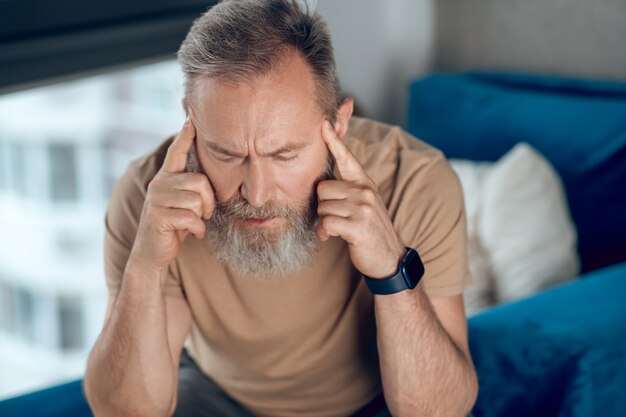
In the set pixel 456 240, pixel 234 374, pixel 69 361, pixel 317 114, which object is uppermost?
pixel 317 114

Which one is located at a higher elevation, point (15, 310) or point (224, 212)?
point (224, 212)

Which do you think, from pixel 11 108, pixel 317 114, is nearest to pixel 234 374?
pixel 317 114

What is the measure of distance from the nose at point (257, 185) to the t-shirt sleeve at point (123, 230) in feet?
0.89

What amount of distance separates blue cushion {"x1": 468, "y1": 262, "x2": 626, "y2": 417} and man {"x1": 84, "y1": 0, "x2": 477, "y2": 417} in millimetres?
110

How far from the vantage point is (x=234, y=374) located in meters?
1.61

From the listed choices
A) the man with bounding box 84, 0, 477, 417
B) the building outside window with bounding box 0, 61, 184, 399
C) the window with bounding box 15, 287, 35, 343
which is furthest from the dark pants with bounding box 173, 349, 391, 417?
the window with bounding box 15, 287, 35, 343

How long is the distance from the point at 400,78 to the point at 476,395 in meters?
1.57

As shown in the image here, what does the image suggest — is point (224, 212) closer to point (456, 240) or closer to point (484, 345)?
point (456, 240)

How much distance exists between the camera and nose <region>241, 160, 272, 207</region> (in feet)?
4.30

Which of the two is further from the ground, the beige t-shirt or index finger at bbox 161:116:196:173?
index finger at bbox 161:116:196:173

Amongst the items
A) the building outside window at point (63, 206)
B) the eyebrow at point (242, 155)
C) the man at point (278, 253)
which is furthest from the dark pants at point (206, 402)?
the building outside window at point (63, 206)

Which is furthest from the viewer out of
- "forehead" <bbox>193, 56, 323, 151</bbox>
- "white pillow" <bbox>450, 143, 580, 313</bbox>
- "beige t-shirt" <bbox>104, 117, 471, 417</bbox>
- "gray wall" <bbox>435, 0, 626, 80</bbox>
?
"gray wall" <bbox>435, 0, 626, 80</bbox>

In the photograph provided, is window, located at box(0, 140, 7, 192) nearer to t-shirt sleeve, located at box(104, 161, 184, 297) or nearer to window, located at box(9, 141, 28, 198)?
window, located at box(9, 141, 28, 198)

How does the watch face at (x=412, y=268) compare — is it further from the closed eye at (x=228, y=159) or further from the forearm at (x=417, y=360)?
the closed eye at (x=228, y=159)
